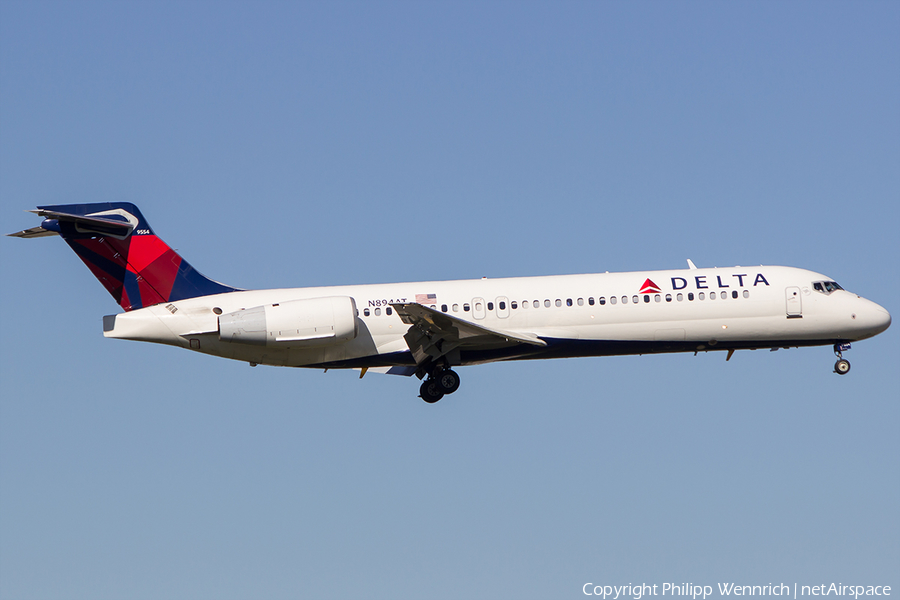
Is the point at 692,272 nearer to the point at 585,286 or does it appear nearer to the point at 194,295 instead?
the point at 585,286

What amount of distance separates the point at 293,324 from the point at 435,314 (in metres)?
3.63

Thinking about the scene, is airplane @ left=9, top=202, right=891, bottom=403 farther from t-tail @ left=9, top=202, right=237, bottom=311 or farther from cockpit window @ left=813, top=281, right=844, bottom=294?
cockpit window @ left=813, top=281, right=844, bottom=294

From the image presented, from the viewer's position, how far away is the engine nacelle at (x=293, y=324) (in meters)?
26.1

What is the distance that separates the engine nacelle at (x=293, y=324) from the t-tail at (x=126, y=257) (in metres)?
2.31

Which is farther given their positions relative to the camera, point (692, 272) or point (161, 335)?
point (692, 272)

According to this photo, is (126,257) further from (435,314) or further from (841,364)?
(841,364)

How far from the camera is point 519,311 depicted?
92.2 ft

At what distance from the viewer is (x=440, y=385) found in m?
28.1

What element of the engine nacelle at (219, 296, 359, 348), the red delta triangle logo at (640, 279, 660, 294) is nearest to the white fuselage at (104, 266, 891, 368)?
the red delta triangle logo at (640, 279, 660, 294)

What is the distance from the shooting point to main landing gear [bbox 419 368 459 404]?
28094 millimetres

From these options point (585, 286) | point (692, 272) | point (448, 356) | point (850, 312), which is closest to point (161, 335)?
point (448, 356)

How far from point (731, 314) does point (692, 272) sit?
1599 mm

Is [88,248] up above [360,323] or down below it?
above

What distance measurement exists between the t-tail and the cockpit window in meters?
17.0
